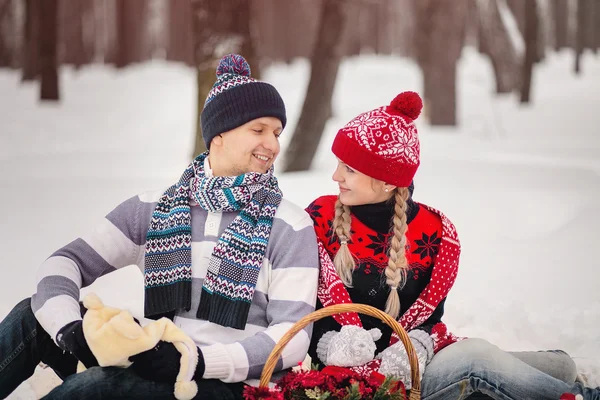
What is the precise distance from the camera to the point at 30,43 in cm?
1527

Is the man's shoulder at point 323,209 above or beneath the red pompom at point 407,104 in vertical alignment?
beneath

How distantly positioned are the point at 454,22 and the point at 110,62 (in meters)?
10.2

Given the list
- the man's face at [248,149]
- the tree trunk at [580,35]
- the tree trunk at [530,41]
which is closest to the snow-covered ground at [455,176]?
the tree trunk at [580,35]

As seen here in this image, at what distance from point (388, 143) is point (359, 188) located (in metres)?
0.18

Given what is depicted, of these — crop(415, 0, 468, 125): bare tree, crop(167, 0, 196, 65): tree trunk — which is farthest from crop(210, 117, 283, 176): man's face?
crop(167, 0, 196, 65): tree trunk

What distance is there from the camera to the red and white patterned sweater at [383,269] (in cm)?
277

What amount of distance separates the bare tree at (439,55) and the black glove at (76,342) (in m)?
9.35

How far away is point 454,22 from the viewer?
1166cm

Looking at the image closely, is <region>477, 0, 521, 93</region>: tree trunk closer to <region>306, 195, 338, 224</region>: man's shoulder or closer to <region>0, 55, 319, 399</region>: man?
<region>306, 195, 338, 224</region>: man's shoulder

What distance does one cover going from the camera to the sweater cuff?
234 cm

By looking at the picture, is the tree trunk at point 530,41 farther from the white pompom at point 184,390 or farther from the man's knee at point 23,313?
the white pompom at point 184,390

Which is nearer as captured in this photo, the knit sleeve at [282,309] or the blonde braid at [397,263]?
the knit sleeve at [282,309]

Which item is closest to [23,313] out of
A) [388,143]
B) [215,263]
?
[215,263]

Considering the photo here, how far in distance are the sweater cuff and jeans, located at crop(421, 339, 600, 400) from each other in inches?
26.4
